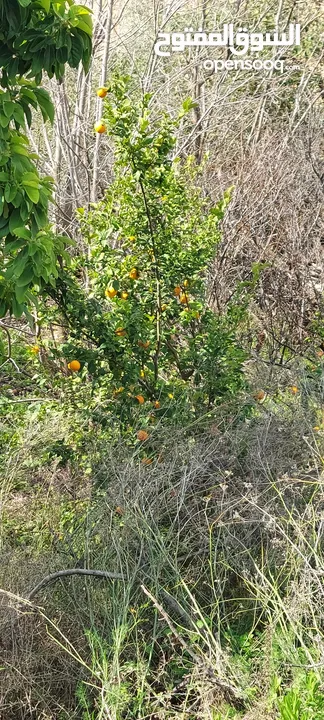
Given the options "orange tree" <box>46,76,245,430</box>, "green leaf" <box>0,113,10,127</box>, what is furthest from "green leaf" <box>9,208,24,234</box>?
"orange tree" <box>46,76,245,430</box>

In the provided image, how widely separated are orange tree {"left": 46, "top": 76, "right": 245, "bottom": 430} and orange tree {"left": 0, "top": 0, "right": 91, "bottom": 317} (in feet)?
2.44

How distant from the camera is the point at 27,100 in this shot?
3203 millimetres

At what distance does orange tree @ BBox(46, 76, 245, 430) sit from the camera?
4020mm

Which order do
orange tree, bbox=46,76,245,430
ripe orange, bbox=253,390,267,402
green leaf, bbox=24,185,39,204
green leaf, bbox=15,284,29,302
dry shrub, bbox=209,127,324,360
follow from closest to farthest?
green leaf, bbox=24,185,39,204
green leaf, bbox=15,284,29,302
orange tree, bbox=46,76,245,430
ripe orange, bbox=253,390,267,402
dry shrub, bbox=209,127,324,360

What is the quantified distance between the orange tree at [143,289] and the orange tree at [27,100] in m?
0.74

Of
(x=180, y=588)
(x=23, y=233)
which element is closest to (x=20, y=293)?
(x=23, y=233)

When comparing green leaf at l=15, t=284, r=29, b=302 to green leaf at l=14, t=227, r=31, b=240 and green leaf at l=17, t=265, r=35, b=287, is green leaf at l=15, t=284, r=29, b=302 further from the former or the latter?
green leaf at l=14, t=227, r=31, b=240

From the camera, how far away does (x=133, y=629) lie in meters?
3.22

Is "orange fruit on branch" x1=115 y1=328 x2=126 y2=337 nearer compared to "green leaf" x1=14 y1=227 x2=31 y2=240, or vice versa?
"green leaf" x1=14 y1=227 x2=31 y2=240

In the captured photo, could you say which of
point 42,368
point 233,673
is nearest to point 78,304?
point 42,368

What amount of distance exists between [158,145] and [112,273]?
0.69 meters

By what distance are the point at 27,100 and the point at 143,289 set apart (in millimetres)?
1343

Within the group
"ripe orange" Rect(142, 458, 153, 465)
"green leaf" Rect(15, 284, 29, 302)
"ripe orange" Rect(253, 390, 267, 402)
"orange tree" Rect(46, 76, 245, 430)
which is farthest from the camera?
"ripe orange" Rect(253, 390, 267, 402)

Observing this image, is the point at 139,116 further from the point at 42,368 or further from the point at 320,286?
the point at 320,286
